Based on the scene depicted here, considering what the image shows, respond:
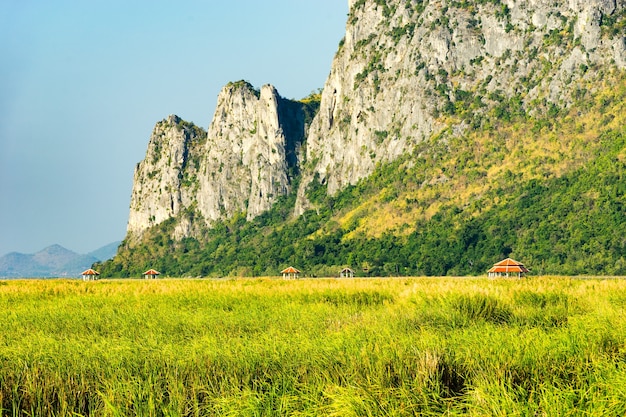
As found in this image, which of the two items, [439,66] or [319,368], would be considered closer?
[319,368]

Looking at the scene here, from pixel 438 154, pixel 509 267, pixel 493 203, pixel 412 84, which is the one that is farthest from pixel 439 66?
pixel 509 267

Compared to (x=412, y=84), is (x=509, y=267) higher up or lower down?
lower down

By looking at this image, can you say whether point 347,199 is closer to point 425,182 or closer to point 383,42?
point 425,182

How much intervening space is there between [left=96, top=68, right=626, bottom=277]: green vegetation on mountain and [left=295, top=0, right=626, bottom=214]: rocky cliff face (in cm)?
306

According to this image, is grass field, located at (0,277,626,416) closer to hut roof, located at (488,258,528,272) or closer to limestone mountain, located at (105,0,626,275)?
hut roof, located at (488,258,528,272)

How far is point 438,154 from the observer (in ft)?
432

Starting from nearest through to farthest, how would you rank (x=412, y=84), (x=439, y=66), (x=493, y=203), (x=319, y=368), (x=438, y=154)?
1. (x=319, y=368)
2. (x=493, y=203)
3. (x=438, y=154)
4. (x=439, y=66)
5. (x=412, y=84)

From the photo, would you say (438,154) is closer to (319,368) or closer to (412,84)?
(412,84)

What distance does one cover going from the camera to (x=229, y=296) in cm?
2192

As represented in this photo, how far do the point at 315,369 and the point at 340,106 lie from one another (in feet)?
547

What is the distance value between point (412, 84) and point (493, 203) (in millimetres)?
44818

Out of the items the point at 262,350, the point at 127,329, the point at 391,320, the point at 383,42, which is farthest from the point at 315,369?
the point at 383,42

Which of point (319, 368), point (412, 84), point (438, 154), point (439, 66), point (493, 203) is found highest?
point (439, 66)

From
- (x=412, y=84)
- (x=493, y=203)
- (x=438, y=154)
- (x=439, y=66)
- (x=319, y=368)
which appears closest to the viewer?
(x=319, y=368)
